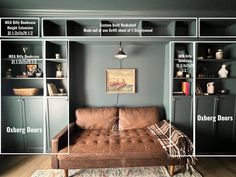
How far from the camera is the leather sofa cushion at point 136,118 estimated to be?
8.69ft

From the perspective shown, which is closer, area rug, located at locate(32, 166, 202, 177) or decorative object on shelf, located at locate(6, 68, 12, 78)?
area rug, located at locate(32, 166, 202, 177)

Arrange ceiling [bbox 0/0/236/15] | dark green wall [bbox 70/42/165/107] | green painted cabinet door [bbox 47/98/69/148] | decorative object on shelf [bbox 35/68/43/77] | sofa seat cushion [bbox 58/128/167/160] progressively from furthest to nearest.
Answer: dark green wall [bbox 70/42/165/107], decorative object on shelf [bbox 35/68/43/77], green painted cabinet door [bbox 47/98/69/148], ceiling [bbox 0/0/236/15], sofa seat cushion [bbox 58/128/167/160]

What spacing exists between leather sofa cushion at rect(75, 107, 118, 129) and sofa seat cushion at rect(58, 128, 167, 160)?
0.36 meters

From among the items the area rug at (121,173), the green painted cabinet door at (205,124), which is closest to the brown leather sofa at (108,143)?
the area rug at (121,173)

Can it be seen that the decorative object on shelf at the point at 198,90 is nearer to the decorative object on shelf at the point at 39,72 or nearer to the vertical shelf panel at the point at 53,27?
the vertical shelf panel at the point at 53,27

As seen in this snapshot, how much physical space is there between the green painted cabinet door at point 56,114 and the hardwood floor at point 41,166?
411mm

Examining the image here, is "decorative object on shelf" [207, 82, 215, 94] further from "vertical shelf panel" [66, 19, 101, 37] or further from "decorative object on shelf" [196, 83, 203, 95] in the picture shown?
"vertical shelf panel" [66, 19, 101, 37]

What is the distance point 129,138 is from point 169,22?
189cm

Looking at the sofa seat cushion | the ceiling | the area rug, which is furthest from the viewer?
the ceiling

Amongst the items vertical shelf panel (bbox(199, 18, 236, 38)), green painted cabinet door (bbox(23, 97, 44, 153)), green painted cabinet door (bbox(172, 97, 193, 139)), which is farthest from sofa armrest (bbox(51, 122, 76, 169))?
vertical shelf panel (bbox(199, 18, 236, 38))

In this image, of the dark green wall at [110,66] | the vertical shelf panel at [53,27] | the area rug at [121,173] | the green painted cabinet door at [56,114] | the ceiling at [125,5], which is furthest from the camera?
the dark green wall at [110,66]

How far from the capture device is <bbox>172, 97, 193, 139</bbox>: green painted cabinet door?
Answer: 2555 millimetres

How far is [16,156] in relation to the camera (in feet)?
8.42

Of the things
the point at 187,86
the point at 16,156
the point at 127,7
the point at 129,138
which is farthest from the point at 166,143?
the point at 16,156
